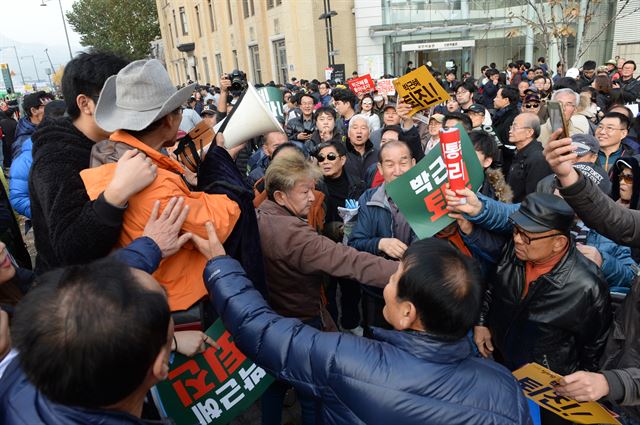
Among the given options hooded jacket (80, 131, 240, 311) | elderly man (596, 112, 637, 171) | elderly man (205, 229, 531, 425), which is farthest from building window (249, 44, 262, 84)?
elderly man (205, 229, 531, 425)

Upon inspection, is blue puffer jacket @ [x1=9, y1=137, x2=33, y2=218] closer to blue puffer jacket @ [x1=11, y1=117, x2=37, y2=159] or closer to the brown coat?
blue puffer jacket @ [x1=11, y1=117, x2=37, y2=159]

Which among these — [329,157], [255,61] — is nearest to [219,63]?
[255,61]

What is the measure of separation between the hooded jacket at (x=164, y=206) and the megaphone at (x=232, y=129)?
0.24m

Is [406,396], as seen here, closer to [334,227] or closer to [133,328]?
[133,328]

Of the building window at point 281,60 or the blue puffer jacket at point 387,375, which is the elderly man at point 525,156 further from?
the building window at point 281,60

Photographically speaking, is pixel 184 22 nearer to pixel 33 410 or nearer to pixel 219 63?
pixel 219 63

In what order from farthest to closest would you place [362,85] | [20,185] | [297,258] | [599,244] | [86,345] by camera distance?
[362,85]
[20,185]
[599,244]
[297,258]
[86,345]

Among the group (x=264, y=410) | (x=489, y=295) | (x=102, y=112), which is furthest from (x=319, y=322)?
(x=102, y=112)

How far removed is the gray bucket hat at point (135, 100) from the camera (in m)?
1.61

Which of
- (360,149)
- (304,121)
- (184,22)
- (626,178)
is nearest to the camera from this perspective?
(626,178)

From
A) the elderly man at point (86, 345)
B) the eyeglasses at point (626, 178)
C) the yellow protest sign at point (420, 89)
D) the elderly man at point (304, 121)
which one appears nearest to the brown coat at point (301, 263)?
the elderly man at point (86, 345)

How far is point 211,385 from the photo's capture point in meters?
1.88

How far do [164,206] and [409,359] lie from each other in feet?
3.25

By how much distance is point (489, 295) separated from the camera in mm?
2594
